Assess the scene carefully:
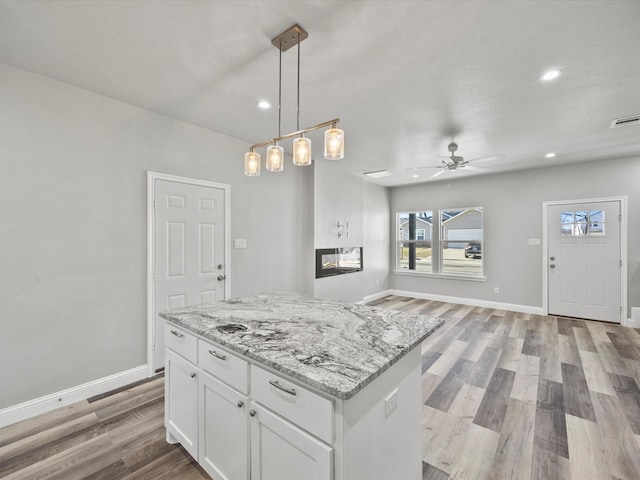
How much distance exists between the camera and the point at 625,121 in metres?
3.16

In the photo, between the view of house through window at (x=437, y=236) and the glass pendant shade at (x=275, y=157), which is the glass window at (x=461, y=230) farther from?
the glass pendant shade at (x=275, y=157)

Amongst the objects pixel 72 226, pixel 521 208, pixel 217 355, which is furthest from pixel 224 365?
pixel 521 208

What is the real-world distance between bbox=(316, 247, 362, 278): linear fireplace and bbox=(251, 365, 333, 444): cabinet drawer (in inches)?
135

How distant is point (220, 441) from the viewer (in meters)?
1.50

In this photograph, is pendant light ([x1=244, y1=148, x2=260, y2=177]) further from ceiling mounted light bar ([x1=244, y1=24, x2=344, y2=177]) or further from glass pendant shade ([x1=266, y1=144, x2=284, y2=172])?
glass pendant shade ([x1=266, y1=144, x2=284, y2=172])

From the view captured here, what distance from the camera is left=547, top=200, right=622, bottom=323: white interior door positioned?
4621 millimetres

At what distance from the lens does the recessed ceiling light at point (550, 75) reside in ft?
7.36

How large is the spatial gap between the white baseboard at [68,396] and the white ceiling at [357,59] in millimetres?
2666

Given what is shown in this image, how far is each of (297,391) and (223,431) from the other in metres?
0.69

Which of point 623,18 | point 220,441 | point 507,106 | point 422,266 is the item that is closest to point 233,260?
point 220,441

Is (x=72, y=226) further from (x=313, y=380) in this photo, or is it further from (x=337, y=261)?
(x=337, y=261)

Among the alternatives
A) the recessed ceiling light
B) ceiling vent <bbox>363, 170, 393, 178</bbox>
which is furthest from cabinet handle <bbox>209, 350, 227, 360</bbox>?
ceiling vent <bbox>363, 170, 393, 178</bbox>

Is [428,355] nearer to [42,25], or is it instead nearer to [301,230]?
[301,230]

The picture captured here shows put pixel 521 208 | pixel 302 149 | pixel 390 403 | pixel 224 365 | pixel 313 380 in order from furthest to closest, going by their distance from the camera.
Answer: pixel 521 208, pixel 302 149, pixel 224 365, pixel 390 403, pixel 313 380
